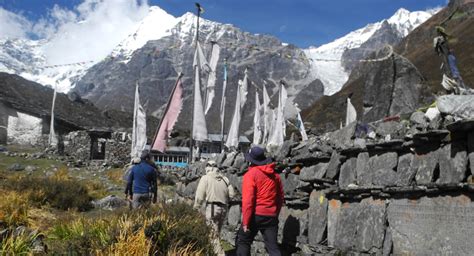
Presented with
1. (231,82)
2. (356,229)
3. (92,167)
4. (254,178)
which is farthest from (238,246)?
(231,82)

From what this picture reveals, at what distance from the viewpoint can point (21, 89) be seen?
193 feet

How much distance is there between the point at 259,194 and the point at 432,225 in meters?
2.50

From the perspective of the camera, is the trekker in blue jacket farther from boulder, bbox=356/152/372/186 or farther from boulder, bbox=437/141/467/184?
boulder, bbox=437/141/467/184

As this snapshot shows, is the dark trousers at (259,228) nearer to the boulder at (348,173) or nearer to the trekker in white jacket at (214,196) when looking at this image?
the boulder at (348,173)

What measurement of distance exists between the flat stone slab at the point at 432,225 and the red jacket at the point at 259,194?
5.60ft

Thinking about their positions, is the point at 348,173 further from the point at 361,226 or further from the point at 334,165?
the point at 361,226

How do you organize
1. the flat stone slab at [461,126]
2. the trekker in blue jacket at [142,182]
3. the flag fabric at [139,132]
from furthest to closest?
the flag fabric at [139,132] < the trekker in blue jacket at [142,182] < the flat stone slab at [461,126]

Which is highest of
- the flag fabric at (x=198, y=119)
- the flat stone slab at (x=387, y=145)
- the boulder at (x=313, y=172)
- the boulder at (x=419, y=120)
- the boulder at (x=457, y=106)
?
the flag fabric at (x=198, y=119)

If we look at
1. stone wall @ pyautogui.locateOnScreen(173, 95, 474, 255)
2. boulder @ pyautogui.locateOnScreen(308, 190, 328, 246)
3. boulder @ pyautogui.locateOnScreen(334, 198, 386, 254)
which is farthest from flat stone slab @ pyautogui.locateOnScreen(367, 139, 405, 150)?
boulder @ pyautogui.locateOnScreen(308, 190, 328, 246)

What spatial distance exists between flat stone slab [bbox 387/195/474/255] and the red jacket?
5.60 ft

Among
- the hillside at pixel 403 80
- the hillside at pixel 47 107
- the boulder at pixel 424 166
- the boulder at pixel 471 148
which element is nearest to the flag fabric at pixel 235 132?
the hillside at pixel 403 80

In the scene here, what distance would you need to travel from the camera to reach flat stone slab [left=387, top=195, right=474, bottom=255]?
6141 mm

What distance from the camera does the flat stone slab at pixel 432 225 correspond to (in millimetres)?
6141

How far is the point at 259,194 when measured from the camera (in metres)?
8.05
